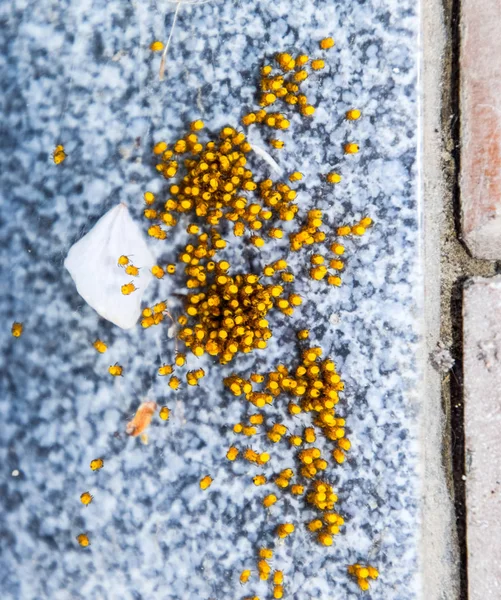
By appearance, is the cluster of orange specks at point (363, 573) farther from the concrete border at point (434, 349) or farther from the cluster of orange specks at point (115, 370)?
the cluster of orange specks at point (115, 370)

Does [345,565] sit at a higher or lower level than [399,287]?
lower

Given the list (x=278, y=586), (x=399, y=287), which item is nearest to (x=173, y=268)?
(x=399, y=287)

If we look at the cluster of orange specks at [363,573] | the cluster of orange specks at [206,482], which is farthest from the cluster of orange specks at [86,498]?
the cluster of orange specks at [363,573]

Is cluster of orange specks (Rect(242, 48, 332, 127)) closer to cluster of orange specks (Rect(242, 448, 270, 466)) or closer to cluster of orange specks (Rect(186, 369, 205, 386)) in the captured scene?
cluster of orange specks (Rect(186, 369, 205, 386))

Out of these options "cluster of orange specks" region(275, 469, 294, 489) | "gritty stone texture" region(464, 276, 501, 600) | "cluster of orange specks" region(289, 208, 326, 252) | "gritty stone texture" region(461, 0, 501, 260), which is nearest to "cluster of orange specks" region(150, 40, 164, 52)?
"cluster of orange specks" region(289, 208, 326, 252)

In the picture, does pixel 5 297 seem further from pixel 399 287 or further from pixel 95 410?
pixel 399 287

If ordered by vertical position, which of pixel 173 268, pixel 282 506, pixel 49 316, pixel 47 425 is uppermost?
pixel 173 268

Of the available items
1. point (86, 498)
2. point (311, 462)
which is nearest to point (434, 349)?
point (311, 462)
